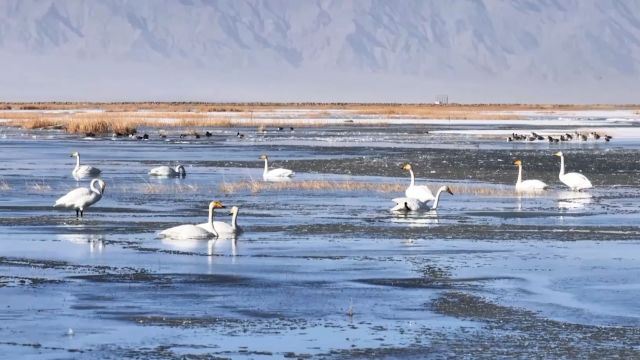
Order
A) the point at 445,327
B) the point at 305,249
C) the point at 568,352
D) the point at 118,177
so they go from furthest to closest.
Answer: the point at 118,177 → the point at 305,249 → the point at 445,327 → the point at 568,352

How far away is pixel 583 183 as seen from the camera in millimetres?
28328

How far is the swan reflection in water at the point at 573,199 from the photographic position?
24.9 meters

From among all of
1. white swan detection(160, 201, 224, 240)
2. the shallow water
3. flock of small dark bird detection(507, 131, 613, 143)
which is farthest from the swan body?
flock of small dark bird detection(507, 131, 613, 143)

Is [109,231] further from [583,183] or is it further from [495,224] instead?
[583,183]

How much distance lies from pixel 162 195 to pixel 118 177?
5.54 meters

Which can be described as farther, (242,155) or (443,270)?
(242,155)

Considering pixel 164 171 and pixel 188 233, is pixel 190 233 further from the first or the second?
pixel 164 171

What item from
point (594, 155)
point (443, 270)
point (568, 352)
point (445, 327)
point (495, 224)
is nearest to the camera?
point (568, 352)

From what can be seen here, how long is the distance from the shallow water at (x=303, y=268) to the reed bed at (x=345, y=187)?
23 cm

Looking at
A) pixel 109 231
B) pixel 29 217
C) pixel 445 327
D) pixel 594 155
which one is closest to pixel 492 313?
pixel 445 327

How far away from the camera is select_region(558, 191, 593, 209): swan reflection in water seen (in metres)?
24.9

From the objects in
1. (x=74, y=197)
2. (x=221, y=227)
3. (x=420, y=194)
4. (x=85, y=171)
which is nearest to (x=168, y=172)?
(x=85, y=171)

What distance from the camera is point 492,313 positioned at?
12.9 metres

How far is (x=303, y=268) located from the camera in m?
16.0
